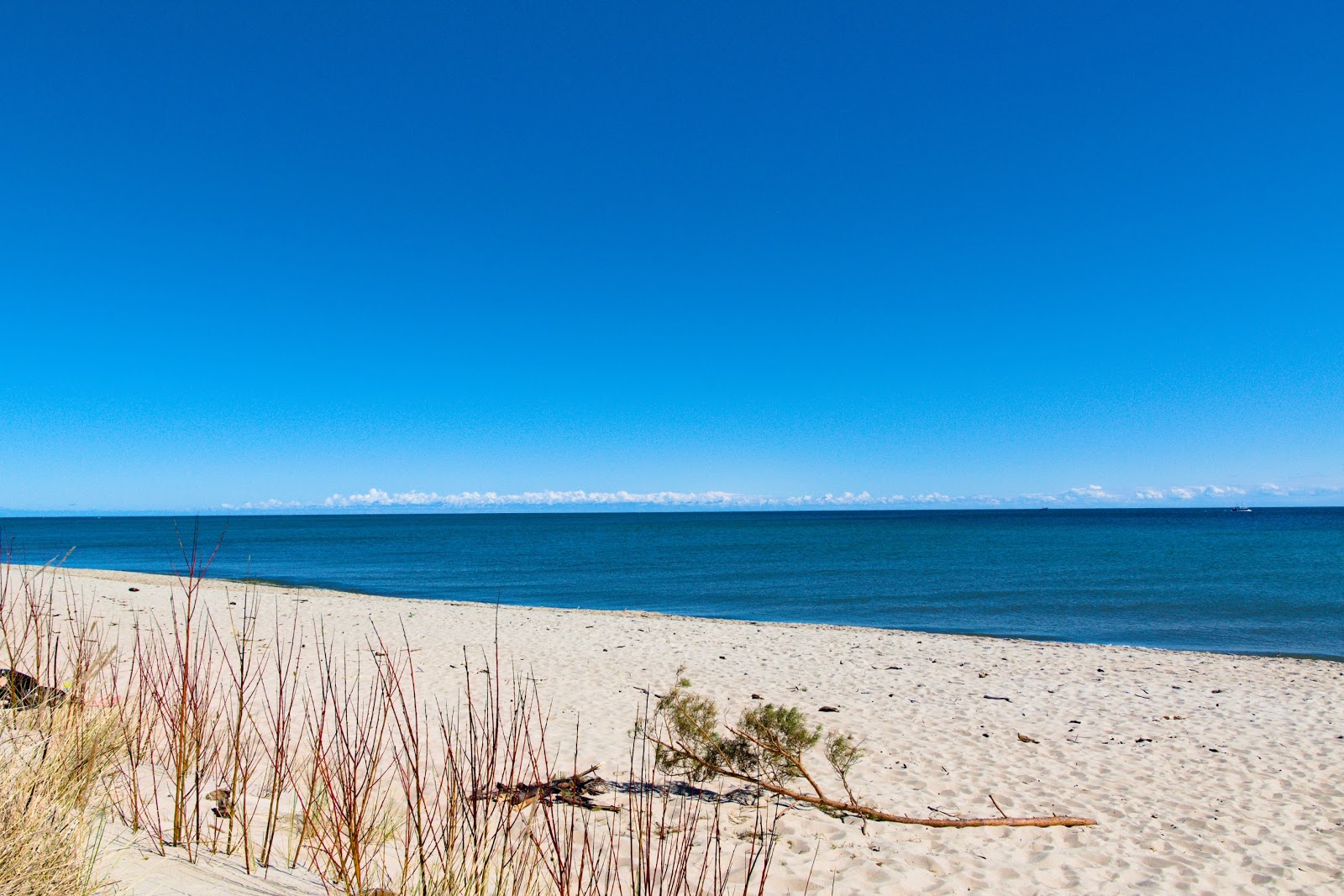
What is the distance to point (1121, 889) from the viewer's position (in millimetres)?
5629

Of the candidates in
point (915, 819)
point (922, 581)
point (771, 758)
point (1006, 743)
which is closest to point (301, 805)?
point (771, 758)

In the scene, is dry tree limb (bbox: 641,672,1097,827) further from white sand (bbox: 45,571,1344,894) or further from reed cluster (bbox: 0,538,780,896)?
reed cluster (bbox: 0,538,780,896)

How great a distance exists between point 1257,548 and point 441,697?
62747 millimetres

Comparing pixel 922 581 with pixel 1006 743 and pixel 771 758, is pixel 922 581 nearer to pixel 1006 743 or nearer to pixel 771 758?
pixel 1006 743

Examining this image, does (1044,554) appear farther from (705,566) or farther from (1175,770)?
(1175,770)

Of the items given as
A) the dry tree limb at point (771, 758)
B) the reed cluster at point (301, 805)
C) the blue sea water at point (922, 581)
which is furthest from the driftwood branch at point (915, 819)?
the blue sea water at point (922, 581)

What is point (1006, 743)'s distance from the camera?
9.50 m

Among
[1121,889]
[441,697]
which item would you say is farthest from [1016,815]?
[441,697]

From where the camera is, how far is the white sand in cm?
587

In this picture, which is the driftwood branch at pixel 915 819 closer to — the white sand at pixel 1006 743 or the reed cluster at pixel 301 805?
the white sand at pixel 1006 743

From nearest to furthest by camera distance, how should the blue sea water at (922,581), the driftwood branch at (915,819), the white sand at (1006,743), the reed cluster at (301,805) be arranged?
the reed cluster at (301,805) < the white sand at (1006,743) < the driftwood branch at (915,819) < the blue sea water at (922,581)

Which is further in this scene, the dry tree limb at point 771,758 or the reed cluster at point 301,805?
the dry tree limb at point 771,758

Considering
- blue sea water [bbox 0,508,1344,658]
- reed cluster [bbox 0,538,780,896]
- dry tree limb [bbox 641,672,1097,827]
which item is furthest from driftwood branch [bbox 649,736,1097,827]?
blue sea water [bbox 0,508,1344,658]

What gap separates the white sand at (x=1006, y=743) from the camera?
587cm
